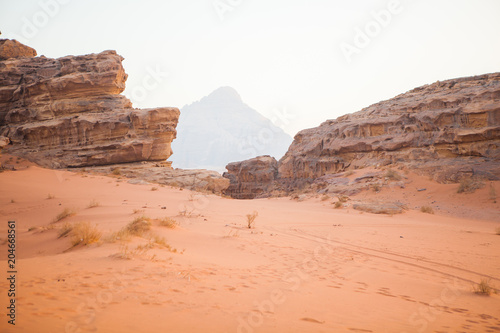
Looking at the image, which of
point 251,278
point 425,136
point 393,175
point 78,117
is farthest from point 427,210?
point 78,117

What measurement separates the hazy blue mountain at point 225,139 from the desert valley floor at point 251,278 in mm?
151830

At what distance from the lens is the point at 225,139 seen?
176 m

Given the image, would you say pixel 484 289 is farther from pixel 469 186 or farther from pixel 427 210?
pixel 469 186

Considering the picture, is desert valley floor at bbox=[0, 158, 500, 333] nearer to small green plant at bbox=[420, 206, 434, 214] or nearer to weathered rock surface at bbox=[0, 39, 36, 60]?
small green plant at bbox=[420, 206, 434, 214]

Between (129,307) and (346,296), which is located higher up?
(129,307)

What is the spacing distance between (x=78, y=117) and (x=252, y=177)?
22.1 m

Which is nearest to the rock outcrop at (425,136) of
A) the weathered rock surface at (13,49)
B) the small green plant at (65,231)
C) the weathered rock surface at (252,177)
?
the weathered rock surface at (252,177)

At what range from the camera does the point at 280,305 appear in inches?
127

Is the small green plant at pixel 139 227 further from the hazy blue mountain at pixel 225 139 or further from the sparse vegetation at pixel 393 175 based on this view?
the hazy blue mountain at pixel 225 139

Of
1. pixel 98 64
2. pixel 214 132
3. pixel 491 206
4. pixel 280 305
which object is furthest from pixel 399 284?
pixel 214 132

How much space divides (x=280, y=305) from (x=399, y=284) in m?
2.38

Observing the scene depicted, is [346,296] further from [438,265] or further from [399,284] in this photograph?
[438,265]

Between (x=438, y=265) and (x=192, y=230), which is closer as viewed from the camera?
(x=438, y=265)

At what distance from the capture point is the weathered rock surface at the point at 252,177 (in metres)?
36.6
